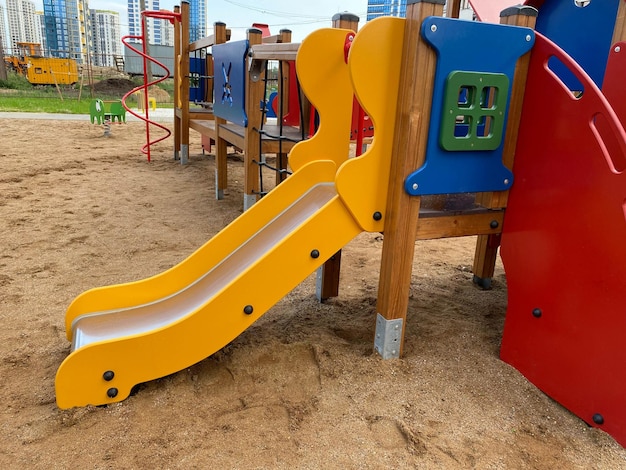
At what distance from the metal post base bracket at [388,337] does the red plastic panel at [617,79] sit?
4.16 feet

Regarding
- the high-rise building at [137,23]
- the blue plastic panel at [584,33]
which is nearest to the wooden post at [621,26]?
the blue plastic panel at [584,33]

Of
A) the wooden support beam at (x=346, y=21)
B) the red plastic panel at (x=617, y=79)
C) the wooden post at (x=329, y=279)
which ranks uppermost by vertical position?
the wooden support beam at (x=346, y=21)

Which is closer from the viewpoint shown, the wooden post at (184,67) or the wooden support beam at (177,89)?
the wooden post at (184,67)

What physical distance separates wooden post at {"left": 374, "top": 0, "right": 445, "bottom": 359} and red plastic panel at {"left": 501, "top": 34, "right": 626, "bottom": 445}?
1.56ft

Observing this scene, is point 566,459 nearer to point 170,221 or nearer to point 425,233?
point 425,233

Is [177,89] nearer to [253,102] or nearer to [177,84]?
[177,84]

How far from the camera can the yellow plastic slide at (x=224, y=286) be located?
6.34 feet

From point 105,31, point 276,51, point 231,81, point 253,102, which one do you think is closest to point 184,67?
point 231,81

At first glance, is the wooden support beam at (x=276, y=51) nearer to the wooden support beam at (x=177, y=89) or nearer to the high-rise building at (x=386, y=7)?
the wooden support beam at (x=177, y=89)

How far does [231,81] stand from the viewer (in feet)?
15.3

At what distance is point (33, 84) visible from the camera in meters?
24.5

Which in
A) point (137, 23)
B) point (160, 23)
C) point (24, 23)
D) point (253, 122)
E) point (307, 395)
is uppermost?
point (24, 23)

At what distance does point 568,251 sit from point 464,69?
0.81m

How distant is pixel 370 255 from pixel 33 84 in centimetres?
2589
